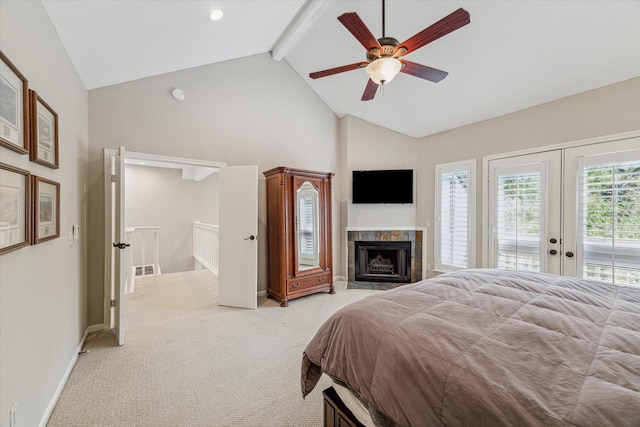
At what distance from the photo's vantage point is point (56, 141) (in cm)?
193

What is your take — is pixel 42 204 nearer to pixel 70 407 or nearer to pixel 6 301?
pixel 6 301

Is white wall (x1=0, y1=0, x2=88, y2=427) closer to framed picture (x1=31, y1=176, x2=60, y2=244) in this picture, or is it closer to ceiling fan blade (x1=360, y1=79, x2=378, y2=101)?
framed picture (x1=31, y1=176, x2=60, y2=244)

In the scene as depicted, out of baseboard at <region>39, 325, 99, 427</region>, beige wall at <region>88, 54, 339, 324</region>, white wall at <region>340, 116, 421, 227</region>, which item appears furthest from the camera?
white wall at <region>340, 116, 421, 227</region>

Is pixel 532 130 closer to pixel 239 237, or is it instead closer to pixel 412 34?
pixel 412 34

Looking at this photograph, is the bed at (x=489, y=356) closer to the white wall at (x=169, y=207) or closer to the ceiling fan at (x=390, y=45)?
the ceiling fan at (x=390, y=45)

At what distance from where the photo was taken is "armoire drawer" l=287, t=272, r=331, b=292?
3.89 meters

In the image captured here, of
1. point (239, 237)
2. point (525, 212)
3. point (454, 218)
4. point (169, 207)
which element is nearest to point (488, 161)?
point (525, 212)

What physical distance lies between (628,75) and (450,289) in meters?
3.09

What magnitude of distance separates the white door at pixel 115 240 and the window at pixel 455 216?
4298 mm

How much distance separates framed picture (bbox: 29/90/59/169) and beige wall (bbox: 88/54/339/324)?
1.20 meters

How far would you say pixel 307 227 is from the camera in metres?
4.07

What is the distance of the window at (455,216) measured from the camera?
4.15 m

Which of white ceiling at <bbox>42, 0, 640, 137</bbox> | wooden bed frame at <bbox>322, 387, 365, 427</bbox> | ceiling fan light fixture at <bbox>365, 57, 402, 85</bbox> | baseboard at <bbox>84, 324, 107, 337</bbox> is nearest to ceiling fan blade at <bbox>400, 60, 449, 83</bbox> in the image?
ceiling fan light fixture at <bbox>365, 57, 402, 85</bbox>

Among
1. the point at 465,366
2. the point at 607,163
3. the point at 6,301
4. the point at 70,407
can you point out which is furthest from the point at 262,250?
the point at 607,163
